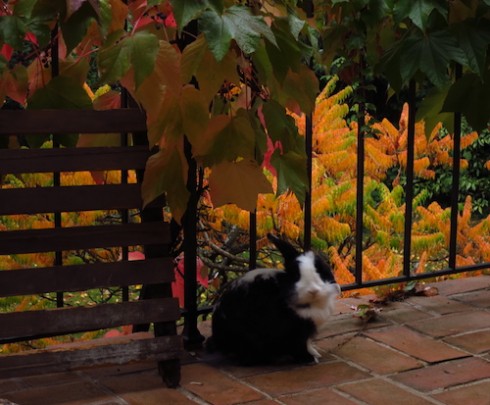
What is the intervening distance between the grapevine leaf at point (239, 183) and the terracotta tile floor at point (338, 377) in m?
0.56

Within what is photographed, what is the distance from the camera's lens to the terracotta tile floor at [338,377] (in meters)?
2.50

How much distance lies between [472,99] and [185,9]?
1409 millimetres

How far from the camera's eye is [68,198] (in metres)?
2.45

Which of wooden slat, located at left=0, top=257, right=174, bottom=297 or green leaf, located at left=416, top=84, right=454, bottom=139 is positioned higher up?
green leaf, located at left=416, top=84, right=454, bottom=139

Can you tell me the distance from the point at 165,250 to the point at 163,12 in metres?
0.66

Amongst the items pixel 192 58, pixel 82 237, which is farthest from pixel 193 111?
pixel 82 237

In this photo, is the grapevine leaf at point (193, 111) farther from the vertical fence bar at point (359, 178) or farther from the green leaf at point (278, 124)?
the vertical fence bar at point (359, 178)

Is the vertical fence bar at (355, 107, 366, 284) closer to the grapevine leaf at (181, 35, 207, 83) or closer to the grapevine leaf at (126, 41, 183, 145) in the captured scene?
the grapevine leaf at (126, 41, 183, 145)

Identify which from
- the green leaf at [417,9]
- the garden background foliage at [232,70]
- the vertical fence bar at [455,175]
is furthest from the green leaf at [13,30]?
the vertical fence bar at [455,175]

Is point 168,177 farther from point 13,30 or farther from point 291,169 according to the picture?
point 13,30

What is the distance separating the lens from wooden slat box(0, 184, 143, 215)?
2.40 meters

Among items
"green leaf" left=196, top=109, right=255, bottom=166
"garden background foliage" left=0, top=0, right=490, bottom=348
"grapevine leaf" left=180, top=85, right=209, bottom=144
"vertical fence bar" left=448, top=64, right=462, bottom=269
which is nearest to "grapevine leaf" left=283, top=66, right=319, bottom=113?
"garden background foliage" left=0, top=0, right=490, bottom=348

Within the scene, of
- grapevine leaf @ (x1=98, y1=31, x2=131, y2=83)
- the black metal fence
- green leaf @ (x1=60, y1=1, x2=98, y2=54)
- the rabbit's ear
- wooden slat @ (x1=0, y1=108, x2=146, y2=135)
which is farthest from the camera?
the black metal fence

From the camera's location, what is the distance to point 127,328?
3348 millimetres
